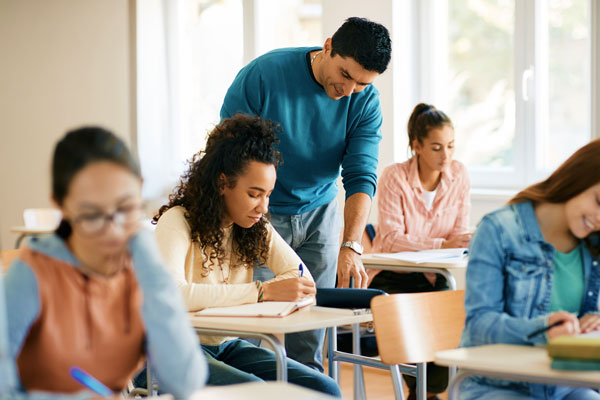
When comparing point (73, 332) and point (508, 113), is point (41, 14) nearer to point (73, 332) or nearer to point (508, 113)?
point (508, 113)

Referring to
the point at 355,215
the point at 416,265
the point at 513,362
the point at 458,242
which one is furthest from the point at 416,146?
the point at 513,362

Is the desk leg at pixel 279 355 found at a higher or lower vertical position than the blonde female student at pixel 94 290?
lower

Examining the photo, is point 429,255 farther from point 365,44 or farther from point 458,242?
point 365,44

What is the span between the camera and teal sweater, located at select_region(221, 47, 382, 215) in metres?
2.61

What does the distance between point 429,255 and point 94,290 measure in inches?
92.0

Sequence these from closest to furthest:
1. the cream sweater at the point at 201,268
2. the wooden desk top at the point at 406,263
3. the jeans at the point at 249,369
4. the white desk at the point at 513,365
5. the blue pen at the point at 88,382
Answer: the blue pen at the point at 88,382 < the white desk at the point at 513,365 < the jeans at the point at 249,369 < the cream sweater at the point at 201,268 < the wooden desk top at the point at 406,263

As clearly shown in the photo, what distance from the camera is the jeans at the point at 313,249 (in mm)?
2615

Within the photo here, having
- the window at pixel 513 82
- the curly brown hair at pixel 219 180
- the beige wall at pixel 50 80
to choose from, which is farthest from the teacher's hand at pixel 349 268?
the beige wall at pixel 50 80

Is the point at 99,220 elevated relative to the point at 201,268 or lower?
elevated

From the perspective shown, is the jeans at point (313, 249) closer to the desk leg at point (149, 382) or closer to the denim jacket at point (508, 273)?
the desk leg at point (149, 382)

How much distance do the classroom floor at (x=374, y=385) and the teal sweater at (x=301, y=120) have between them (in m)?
1.58

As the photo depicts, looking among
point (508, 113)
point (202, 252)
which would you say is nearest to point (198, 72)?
point (508, 113)

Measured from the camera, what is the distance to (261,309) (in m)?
2.06

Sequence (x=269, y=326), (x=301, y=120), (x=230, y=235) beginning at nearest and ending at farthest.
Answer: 1. (x=269, y=326)
2. (x=230, y=235)
3. (x=301, y=120)
